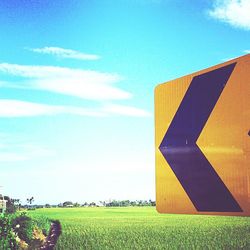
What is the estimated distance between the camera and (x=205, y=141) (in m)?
2.93

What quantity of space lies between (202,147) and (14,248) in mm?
9182

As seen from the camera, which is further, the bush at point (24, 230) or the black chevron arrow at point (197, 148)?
the bush at point (24, 230)

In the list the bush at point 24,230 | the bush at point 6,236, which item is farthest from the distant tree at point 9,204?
the bush at point 6,236

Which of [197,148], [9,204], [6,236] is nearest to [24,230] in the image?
[6,236]

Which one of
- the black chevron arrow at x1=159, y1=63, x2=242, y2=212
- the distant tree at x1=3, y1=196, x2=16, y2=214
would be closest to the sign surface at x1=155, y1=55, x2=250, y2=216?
the black chevron arrow at x1=159, y1=63, x2=242, y2=212

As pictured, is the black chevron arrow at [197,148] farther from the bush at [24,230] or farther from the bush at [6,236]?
the bush at [24,230]

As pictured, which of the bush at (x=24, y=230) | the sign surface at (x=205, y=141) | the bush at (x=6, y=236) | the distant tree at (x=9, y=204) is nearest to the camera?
the sign surface at (x=205, y=141)

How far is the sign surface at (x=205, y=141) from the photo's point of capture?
2.67 meters

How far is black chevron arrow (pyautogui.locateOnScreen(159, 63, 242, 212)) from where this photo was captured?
9.21 feet

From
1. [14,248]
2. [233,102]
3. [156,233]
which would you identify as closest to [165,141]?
[233,102]

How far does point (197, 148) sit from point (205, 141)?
8cm

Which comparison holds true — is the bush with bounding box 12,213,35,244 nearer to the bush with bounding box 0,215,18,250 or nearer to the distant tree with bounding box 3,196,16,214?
the bush with bounding box 0,215,18,250

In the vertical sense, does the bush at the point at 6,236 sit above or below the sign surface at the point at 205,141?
below

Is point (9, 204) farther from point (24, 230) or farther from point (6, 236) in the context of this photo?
point (6, 236)
